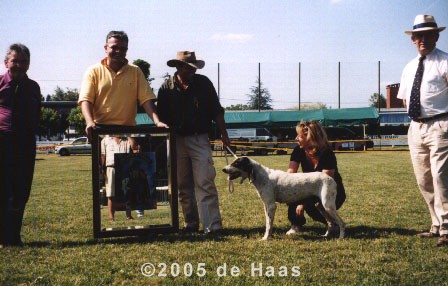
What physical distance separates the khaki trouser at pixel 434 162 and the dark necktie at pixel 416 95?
0.15m

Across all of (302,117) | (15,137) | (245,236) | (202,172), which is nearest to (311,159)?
(245,236)

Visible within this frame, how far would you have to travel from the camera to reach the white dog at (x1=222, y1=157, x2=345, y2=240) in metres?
5.12

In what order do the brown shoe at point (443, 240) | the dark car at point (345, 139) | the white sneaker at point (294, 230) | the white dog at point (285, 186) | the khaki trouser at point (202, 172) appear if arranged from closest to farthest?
the brown shoe at point (443, 240)
the white dog at point (285, 186)
the white sneaker at point (294, 230)
the khaki trouser at point (202, 172)
the dark car at point (345, 139)

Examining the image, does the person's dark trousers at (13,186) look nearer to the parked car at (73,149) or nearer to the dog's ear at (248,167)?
the dog's ear at (248,167)

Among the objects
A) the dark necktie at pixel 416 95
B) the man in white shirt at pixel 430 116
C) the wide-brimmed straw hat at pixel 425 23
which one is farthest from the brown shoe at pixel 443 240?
the wide-brimmed straw hat at pixel 425 23

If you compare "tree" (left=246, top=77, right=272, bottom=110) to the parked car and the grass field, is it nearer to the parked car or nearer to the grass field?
the parked car

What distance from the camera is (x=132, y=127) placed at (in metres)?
5.02

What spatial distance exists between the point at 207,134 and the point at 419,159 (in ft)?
8.48

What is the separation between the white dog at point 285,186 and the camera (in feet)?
16.8

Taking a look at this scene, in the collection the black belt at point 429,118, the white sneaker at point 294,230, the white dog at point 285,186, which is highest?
the black belt at point 429,118

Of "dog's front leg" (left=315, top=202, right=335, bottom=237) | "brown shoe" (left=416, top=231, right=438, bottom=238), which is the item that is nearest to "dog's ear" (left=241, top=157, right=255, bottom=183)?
"dog's front leg" (left=315, top=202, right=335, bottom=237)

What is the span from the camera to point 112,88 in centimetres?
506

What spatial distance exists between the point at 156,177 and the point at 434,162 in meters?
3.15

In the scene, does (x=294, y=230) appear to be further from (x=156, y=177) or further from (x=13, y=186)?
(x=13, y=186)
